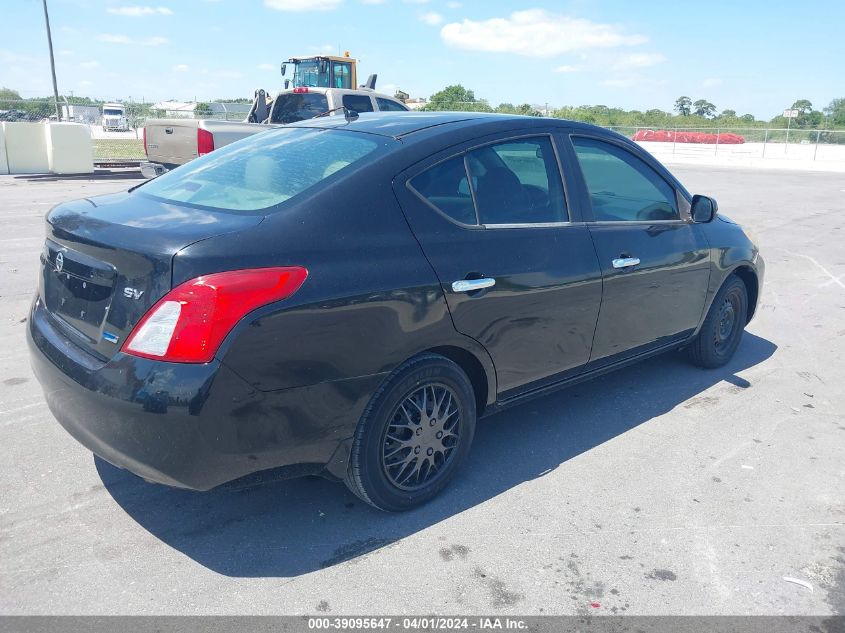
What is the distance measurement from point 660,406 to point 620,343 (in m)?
0.69

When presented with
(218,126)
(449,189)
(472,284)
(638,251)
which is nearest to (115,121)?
(218,126)

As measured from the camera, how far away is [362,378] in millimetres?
2945

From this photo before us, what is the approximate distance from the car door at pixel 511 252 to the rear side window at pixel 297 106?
9.95 meters

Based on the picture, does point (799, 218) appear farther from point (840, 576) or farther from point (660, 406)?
point (840, 576)

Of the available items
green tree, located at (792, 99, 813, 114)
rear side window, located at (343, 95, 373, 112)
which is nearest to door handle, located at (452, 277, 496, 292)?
rear side window, located at (343, 95, 373, 112)

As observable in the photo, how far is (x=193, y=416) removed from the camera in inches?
101

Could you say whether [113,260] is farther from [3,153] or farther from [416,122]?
[3,153]

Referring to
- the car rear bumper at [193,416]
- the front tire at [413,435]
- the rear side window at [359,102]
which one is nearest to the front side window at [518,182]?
the front tire at [413,435]

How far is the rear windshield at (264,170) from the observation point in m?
3.19

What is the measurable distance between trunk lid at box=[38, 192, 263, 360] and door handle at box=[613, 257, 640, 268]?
2.11m

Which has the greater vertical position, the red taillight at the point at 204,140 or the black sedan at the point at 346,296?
the red taillight at the point at 204,140

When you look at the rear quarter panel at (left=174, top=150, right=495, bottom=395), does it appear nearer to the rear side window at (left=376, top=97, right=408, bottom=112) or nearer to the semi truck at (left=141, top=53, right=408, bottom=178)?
the semi truck at (left=141, top=53, right=408, bottom=178)

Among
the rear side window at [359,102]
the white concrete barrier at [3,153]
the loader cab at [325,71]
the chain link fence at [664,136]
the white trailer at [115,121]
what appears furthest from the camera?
the white trailer at [115,121]

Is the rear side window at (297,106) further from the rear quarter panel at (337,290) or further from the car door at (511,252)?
the rear quarter panel at (337,290)
